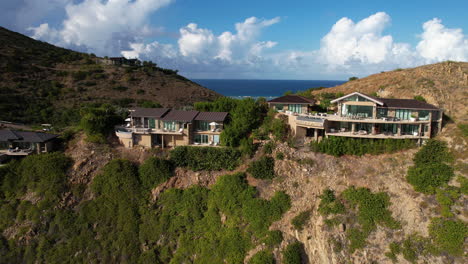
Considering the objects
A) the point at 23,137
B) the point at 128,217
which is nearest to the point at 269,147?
the point at 128,217

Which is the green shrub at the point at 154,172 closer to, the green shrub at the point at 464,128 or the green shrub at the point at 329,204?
the green shrub at the point at 329,204

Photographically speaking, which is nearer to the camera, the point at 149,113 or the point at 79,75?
the point at 149,113

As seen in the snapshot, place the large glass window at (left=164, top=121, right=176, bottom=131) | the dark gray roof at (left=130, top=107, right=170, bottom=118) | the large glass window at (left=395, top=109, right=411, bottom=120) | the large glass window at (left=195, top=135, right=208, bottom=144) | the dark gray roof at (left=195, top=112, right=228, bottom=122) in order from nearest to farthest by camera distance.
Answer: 1. the large glass window at (left=395, top=109, right=411, bottom=120)
2. the dark gray roof at (left=195, top=112, right=228, bottom=122)
3. the large glass window at (left=195, top=135, right=208, bottom=144)
4. the large glass window at (left=164, top=121, right=176, bottom=131)
5. the dark gray roof at (left=130, top=107, right=170, bottom=118)

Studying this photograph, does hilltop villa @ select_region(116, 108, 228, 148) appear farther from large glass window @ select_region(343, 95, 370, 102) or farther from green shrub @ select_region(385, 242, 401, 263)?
green shrub @ select_region(385, 242, 401, 263)

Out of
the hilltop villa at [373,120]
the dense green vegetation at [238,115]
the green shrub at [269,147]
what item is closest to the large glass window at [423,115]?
the hilltop villa at [373,120]

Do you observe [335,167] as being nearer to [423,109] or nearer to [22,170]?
[423,109]

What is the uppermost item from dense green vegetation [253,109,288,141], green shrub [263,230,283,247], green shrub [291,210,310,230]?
dense green vegetation [253,109,288,141]

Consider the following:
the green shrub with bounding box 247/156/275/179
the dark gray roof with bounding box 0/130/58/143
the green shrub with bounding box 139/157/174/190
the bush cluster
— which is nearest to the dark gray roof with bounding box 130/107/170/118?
the green shrub with bounding box 139/157/174/190

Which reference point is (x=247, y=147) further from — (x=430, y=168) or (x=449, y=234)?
(x=449, y=234)
